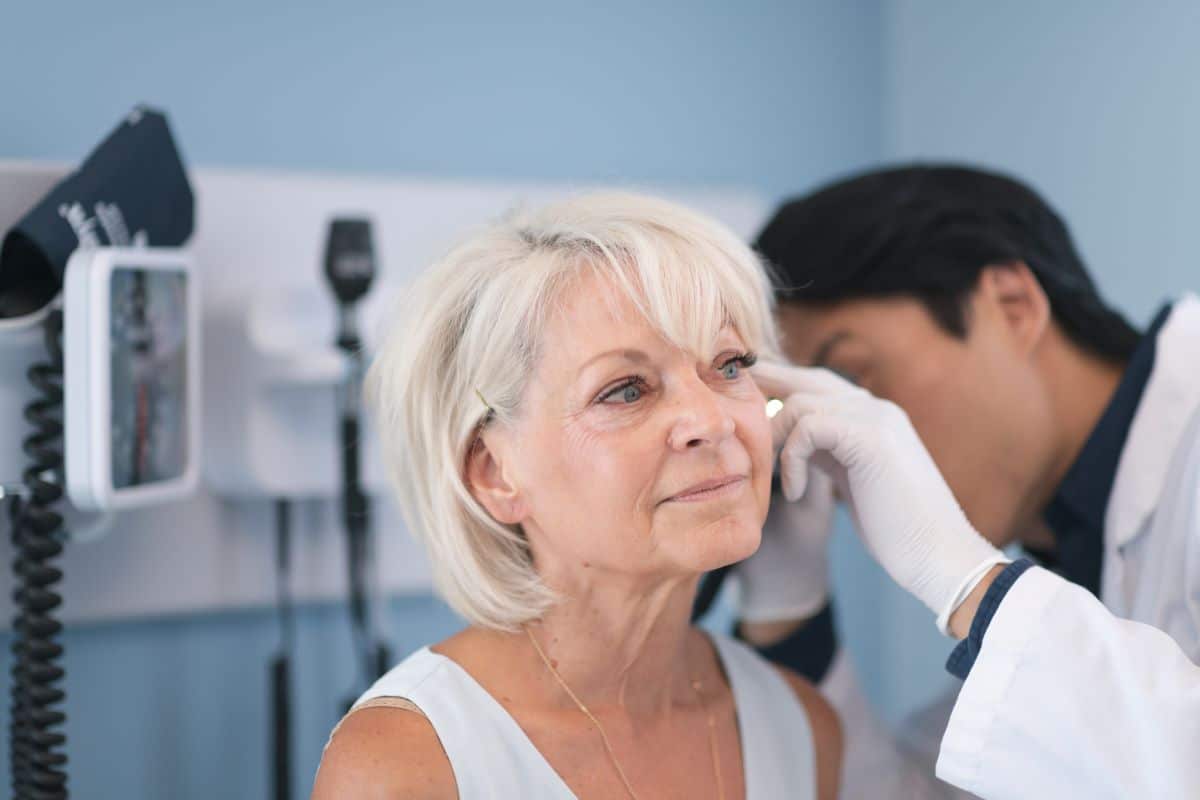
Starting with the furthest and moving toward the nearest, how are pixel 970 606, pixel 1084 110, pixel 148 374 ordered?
pixel 1084 110 < pixel 148 374 < pixel 970 606

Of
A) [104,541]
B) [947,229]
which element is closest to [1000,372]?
[947,229]

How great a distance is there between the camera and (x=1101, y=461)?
1390mm

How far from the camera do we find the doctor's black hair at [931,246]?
1.39m

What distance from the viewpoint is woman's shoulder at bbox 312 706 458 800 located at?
1.03 m

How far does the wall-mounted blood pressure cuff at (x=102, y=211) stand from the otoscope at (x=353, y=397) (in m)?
0.21

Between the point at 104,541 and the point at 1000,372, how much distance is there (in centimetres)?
119

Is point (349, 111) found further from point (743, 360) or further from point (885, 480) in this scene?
point (885, 480)

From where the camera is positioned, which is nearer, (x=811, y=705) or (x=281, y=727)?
(x=811, y=705)

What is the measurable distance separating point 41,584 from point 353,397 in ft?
1.45

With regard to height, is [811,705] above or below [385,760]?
below

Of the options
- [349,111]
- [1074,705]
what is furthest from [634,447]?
[349,111]

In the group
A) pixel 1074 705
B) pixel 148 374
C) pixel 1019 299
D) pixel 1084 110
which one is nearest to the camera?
pixel 1074 705

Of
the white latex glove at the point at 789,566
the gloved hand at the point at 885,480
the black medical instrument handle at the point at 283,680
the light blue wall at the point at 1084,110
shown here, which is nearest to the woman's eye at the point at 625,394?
the gloved hand at the point at 885,480

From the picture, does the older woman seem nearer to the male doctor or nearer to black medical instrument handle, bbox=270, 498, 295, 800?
the male doctor
